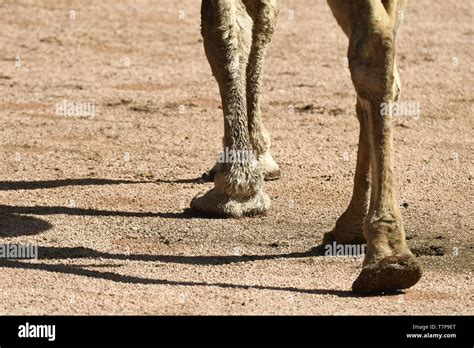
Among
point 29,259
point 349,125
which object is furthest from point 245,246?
point 349,125

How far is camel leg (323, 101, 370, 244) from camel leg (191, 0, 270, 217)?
849mm

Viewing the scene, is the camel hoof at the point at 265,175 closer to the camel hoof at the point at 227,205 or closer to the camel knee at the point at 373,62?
the camel hoof at the point at 227,205

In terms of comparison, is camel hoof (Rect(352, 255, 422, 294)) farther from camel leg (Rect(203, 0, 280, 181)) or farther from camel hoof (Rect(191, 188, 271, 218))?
camel leg (Rect(203, 0, 280, 181))

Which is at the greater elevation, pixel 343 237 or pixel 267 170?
pixel 267 170

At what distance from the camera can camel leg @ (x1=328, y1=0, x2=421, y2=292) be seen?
18.3 feet

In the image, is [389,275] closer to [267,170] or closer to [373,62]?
[373,62]

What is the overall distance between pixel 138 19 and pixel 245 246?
808 cm

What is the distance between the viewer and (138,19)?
14.3 metres

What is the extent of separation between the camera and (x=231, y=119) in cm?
723

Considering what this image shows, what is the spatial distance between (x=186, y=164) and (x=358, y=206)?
2.51 meters

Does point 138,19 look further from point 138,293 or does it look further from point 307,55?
Result: point 138,293

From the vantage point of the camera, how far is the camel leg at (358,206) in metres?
6.25

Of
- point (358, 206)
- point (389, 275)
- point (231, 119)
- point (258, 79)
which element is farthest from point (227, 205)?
point (389, 275)

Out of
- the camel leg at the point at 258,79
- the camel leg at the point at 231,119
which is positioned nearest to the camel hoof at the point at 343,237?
the camel leg at the point at 231,119
